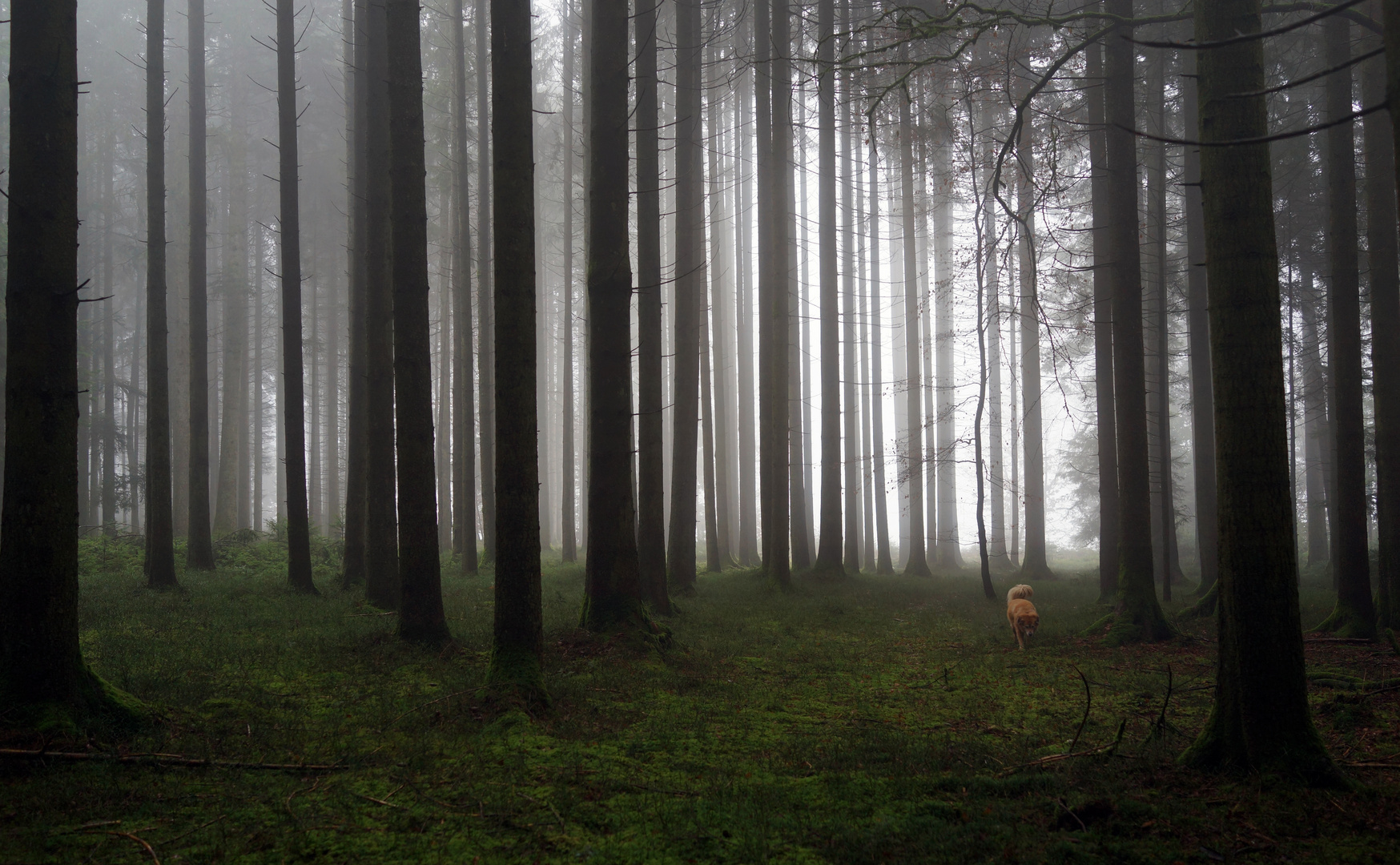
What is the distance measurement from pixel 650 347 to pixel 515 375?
4.65 metres

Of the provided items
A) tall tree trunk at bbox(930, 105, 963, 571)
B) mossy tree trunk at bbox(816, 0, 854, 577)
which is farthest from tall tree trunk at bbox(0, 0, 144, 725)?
tall tree trunk at bbox(930, 105, 963, 571)

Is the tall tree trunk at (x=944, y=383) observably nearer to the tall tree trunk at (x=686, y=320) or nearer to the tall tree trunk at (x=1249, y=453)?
the tall tree trunk at (x=686, y=320)

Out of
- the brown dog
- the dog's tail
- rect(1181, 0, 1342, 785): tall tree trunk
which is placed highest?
rect(1181, 0, 1342, 785): tall tree trunk

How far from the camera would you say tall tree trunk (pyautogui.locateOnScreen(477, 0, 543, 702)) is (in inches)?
262

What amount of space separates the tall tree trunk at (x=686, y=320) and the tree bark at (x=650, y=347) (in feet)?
7.27

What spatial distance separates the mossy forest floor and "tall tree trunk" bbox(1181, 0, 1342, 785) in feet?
1.15

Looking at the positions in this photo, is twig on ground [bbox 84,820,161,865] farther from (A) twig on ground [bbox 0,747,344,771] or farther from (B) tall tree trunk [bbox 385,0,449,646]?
(B) tall tree trunk [bbox 385,0,449,646]

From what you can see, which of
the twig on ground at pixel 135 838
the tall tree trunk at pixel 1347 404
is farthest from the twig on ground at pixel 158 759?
the tall tree trunk at pixel 1347 404

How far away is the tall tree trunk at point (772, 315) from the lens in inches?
619

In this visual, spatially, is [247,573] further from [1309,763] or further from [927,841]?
[1309,763]

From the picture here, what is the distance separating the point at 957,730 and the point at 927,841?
2.51 meters

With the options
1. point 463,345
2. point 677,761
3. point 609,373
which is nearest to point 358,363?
point 463,345

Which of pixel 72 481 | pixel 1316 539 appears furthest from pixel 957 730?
pixel 1316 539

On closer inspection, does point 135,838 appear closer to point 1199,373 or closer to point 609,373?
point 609,373
